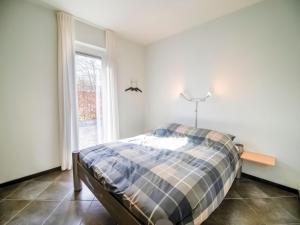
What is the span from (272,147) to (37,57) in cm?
391

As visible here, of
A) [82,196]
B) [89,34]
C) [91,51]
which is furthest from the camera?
[91,51]

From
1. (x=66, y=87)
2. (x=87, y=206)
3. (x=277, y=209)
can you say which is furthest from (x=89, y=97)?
(x=277, y=209)

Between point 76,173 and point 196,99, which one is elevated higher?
point 196,99

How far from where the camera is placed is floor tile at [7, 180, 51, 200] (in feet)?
6.48

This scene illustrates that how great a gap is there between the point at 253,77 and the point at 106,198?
2.63 metres

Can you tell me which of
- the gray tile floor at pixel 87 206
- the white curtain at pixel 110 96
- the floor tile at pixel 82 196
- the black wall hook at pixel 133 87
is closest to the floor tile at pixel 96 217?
the gray tile floor at pixel 87 206

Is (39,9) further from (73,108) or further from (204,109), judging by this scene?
(204,109)

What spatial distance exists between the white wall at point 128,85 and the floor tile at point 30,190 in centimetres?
175

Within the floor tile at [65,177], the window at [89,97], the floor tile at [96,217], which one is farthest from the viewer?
the window at [89,97]

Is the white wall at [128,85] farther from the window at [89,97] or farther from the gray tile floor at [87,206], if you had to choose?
the gray tile floor at [87,206]

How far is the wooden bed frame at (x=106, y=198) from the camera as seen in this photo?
3.70 ft

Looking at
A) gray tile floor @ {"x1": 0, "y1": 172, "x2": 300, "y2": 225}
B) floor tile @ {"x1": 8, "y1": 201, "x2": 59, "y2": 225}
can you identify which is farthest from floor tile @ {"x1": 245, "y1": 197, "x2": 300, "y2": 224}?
floor tile @ {"x1": 8, "y1": 201, "x2": 59, "y2": 225}

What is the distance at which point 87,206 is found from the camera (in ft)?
5.94

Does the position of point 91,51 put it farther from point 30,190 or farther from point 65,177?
point 30,190
